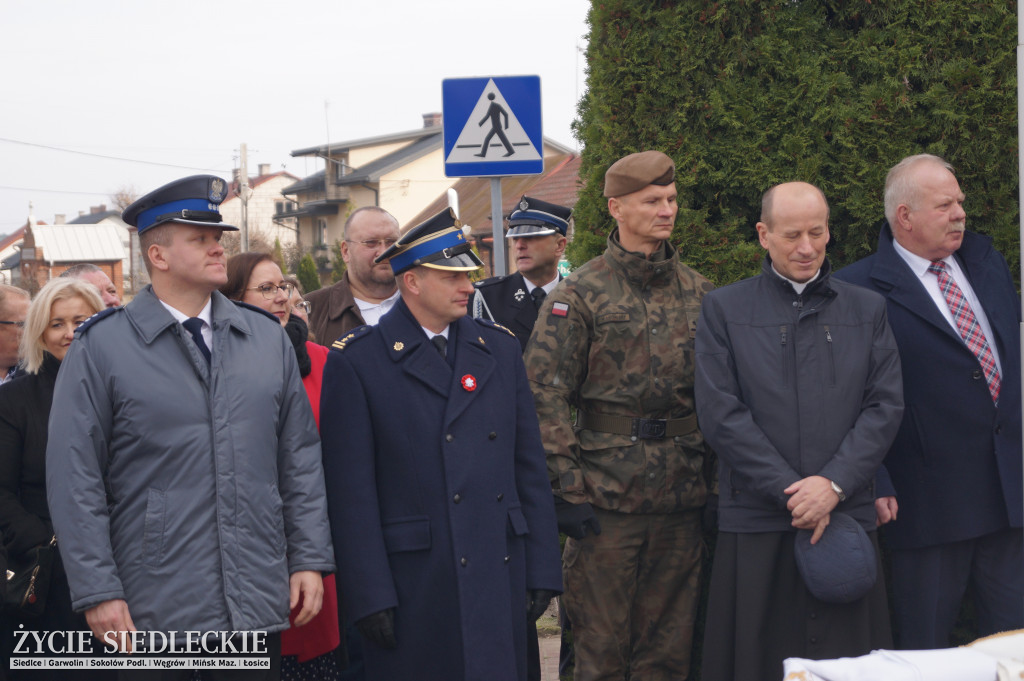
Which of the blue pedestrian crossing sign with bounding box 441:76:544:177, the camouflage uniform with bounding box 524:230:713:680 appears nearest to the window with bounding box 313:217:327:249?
the blue pedestrian crossing sign with bounding box 441:76:544:177

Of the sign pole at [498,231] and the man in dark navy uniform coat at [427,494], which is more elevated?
the sign pole at [498,231]

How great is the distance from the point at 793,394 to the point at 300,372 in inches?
78.4

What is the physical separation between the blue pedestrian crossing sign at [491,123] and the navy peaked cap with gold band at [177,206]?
3235 mm

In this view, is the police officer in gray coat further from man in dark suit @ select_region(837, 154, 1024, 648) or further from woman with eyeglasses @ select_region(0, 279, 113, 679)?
man in dark suit @ select_region(837, 154, 1024, 648)

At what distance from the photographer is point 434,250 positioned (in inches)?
154

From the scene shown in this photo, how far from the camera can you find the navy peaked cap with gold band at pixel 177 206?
146 inches

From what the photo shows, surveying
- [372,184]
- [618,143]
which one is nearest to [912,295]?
[618,143]

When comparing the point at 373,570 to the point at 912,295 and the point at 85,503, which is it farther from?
the point at 912,295

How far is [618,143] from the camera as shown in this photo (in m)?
5.31

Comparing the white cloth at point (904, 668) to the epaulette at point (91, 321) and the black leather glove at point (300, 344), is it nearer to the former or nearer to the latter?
the epaulette at point (91, 321)

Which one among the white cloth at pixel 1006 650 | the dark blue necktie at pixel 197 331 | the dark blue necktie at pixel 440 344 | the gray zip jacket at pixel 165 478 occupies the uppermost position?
the dark blue necktie at pixel 197 331

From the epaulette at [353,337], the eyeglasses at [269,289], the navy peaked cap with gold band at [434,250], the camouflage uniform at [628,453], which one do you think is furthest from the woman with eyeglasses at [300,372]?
the camouflage uniform at [628,453]

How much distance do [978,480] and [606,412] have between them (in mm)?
1546

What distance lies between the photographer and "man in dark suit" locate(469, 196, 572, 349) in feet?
21.2
